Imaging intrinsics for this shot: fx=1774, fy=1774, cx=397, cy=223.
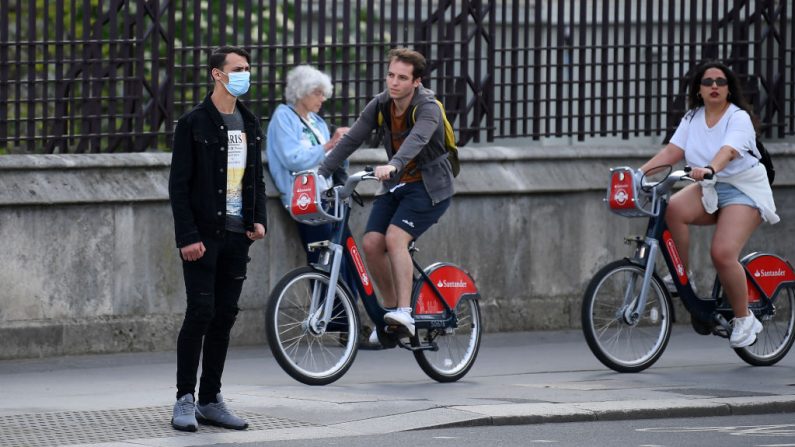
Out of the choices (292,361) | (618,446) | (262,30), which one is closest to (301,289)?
(292,361)

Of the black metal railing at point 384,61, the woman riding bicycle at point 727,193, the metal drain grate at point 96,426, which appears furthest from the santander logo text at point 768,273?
the metal drain grate at point 96,426

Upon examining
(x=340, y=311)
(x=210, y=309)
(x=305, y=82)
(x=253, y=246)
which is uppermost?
(x=305, y=82)

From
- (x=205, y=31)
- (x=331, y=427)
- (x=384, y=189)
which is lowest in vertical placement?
(x=331, y=427)

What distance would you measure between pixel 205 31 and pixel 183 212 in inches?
170

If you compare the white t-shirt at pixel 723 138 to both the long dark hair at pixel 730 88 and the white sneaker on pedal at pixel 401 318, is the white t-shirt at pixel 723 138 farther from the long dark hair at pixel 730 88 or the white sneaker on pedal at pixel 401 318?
the white sneaker on pedal at pixel 401 318

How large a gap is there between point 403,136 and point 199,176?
214cm

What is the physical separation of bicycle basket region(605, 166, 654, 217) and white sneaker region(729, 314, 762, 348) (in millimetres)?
859

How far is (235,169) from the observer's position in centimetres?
818

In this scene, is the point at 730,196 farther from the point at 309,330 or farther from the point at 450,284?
the point at 309,330

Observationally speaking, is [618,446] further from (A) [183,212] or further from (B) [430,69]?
(B) [430,69]

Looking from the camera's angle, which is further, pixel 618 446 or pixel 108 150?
pixel 108 150

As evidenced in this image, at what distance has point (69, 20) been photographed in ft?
37.7

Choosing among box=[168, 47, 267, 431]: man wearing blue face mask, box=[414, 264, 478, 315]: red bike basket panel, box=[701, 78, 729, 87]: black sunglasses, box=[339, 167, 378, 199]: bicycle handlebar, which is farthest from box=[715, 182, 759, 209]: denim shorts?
box=[168, 47, 267, 431]: man wearing blue face mask

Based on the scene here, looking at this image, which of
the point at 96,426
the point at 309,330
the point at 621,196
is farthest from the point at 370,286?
the point at 96,426
